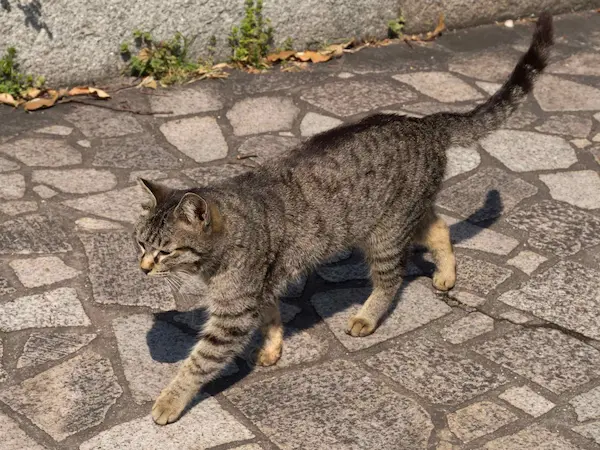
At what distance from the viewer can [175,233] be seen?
4.54 meters

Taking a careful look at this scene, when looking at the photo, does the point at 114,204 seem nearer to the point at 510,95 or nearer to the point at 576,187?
the point at 510,95

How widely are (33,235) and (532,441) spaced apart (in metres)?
3.00

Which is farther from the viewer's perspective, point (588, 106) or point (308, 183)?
point (588, 106)

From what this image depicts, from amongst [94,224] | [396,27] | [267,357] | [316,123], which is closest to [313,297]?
[267,357]

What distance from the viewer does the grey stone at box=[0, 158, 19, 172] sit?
6443mm

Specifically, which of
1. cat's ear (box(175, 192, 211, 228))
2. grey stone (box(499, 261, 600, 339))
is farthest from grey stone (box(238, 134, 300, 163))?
cat's ear (box(175, 192, 211, 228))

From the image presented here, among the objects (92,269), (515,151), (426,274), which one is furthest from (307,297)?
(515,151)

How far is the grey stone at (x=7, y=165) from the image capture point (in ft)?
21.1

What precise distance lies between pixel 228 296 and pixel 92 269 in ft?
4.08

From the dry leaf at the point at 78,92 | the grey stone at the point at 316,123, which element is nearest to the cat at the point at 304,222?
the grey stone at the point at 316,123

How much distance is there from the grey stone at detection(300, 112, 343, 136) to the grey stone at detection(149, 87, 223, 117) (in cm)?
65

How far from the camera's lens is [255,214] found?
189 inches

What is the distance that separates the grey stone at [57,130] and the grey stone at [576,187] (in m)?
3.21

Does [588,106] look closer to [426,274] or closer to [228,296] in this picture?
[426,274]
